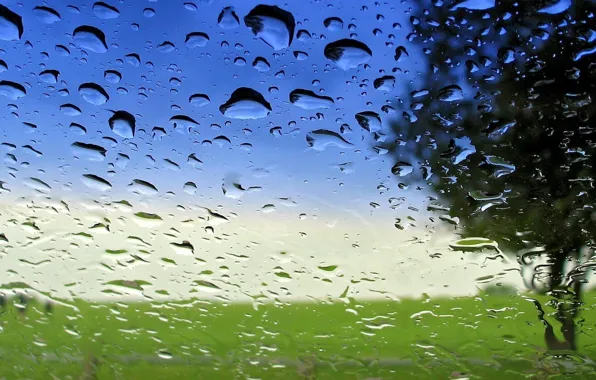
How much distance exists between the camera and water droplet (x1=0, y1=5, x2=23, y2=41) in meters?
1.59

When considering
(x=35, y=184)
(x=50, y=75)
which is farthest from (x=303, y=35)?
(x=35, y=184)

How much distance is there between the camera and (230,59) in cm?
154

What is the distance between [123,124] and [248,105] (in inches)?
17.6

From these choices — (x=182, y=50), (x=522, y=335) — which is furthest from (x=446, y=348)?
(x=182, y=50)

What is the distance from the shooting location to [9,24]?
1.59 meters

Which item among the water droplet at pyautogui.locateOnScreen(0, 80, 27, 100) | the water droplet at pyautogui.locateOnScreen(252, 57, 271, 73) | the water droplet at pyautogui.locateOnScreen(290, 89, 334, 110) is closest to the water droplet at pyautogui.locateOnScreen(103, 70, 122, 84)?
the water droplet at pyautogui.locateOnScreen(0, 80, 27, 100)

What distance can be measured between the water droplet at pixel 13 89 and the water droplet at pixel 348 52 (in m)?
1.08

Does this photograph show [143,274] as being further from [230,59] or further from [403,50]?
[403,50]

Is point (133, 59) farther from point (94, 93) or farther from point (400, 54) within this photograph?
point (400, 54)

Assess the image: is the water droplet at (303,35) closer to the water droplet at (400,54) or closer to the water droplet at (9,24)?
the water droplet at (400,54)

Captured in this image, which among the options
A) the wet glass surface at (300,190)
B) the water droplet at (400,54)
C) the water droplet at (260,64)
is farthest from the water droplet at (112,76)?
the water droplet at (400,54)

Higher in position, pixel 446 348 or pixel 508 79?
pixel 508 79

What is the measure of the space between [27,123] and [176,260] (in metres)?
0.72

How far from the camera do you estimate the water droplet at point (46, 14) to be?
5.16 ft
